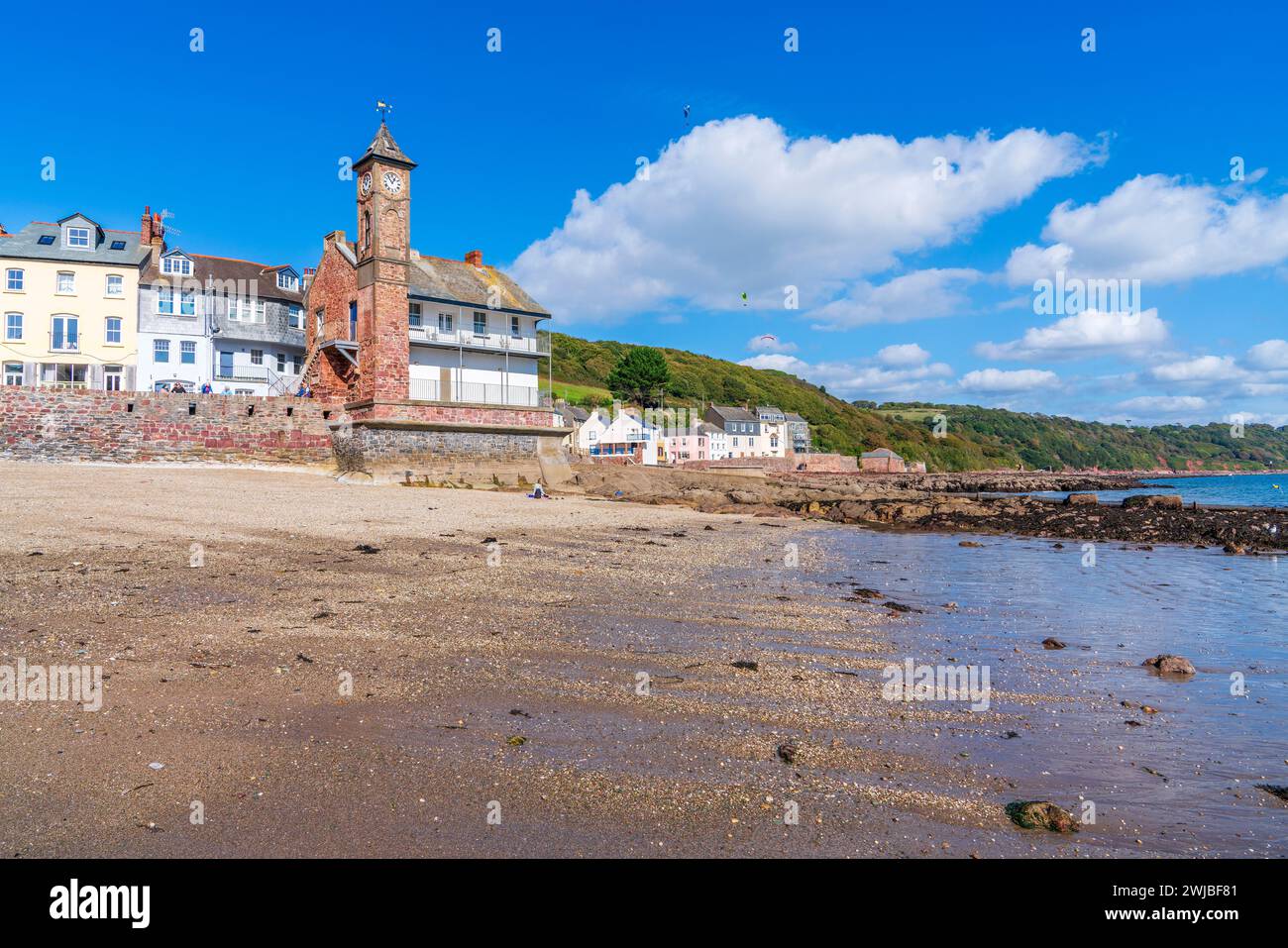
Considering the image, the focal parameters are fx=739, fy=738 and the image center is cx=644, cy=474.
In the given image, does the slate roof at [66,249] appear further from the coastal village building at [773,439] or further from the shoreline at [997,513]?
the coastal village building at [773,439]

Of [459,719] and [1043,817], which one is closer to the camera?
[1043,817]

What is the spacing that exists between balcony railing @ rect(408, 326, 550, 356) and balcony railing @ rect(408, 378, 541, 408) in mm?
2144

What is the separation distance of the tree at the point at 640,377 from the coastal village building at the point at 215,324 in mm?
58043

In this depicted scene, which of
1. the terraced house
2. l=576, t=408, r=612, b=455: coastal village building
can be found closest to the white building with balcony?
the terraced house

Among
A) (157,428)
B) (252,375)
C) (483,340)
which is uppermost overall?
(483,340)

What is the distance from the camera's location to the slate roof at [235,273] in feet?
148

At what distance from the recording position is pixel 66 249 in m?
42.9

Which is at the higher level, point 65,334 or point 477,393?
point 65,334

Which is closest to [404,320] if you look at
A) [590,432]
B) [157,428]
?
[157,428]

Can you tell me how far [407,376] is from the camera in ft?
108

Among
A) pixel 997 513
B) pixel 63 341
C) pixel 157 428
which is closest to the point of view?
pixel 157 428

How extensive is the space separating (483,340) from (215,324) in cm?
1922

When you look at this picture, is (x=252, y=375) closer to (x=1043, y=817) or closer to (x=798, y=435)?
(x=1043, y=817)
